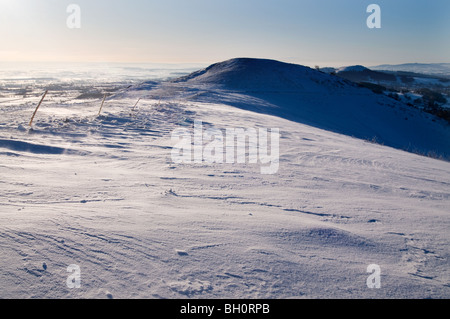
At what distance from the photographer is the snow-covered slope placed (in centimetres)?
1906

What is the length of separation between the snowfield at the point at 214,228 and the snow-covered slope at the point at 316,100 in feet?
42.9

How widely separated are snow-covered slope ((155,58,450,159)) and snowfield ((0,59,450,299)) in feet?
42.9

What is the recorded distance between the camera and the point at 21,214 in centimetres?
242

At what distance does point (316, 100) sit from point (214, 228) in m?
24.9

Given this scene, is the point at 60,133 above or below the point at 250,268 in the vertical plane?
above

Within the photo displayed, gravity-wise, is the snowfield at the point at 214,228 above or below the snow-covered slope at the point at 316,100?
below

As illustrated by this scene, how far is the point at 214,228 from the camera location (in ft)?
7.91

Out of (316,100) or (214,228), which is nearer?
(214,228)

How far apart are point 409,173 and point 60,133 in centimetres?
734

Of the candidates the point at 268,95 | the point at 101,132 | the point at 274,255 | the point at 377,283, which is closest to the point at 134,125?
the point at 101,132

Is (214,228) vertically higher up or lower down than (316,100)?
lower down

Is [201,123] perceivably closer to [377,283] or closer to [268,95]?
[377,283]

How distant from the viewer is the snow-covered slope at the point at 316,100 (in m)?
19.1

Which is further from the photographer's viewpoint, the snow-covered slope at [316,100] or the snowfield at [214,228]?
the snow-covered slope at [316,100]
